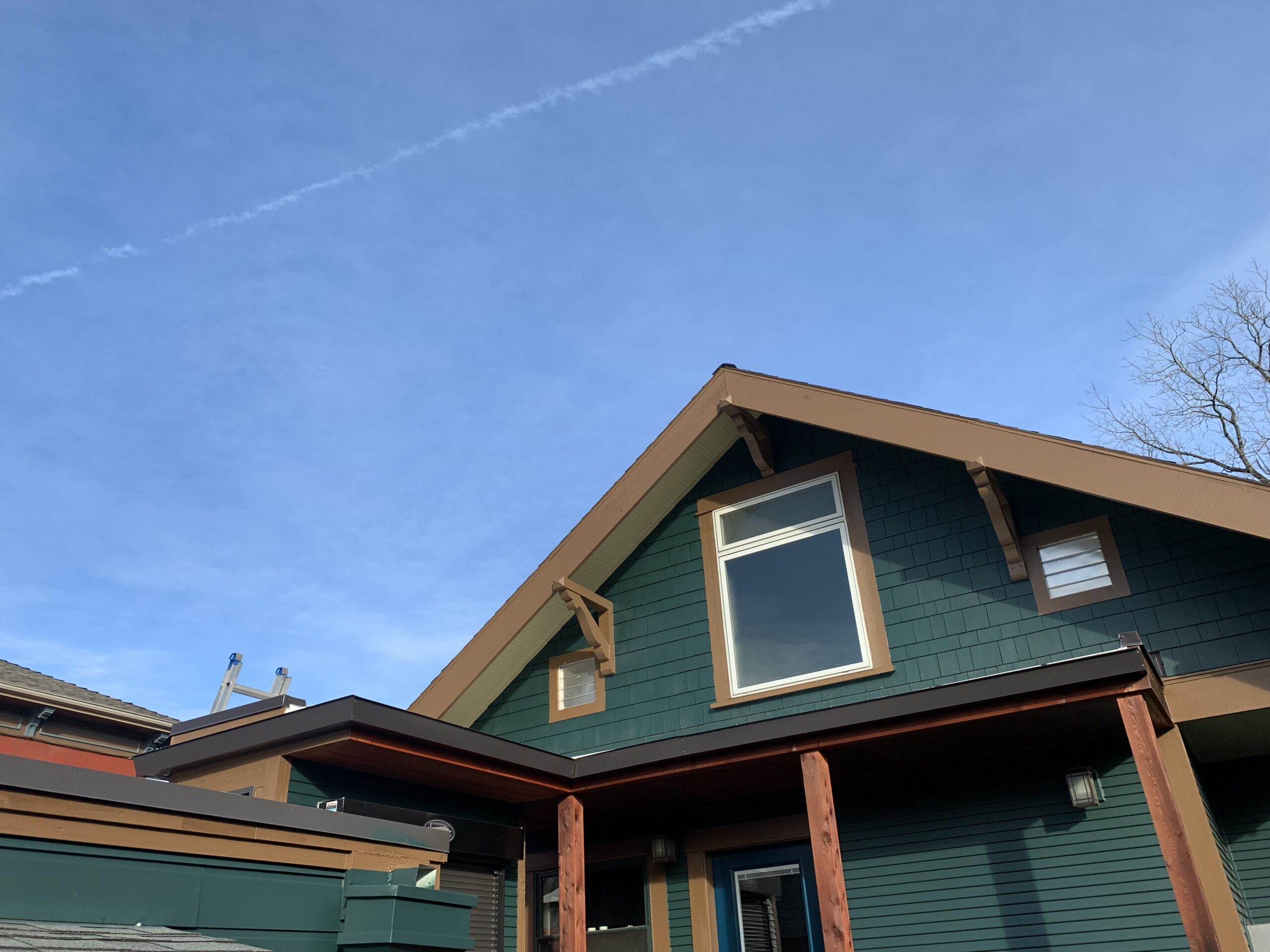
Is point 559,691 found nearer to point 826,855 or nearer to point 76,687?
point 826,855

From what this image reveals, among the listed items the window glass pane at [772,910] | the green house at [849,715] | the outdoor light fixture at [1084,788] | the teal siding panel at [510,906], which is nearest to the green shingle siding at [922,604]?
the green house at [849,715]

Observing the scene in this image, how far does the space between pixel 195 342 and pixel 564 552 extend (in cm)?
1012

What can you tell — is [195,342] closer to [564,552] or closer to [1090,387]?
[564,552]

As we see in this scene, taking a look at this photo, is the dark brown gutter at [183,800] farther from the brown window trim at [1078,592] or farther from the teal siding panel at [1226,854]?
the teal siding panel at [1226,854]

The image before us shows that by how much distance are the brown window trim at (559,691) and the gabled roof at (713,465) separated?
0.27 meters

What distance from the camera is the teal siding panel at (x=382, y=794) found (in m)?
5.84

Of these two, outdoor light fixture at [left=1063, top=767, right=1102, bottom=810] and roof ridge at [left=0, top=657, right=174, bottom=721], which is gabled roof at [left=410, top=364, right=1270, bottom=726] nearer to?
outdoor light fixture at [left=1063, top=767, right=1102, bottom=810]

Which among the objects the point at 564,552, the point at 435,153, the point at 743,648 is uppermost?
the point at 435,153

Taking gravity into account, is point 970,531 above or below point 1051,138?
below

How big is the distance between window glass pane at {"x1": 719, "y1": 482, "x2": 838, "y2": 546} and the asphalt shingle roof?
9922 millimetres

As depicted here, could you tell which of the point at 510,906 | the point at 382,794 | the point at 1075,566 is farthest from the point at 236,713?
the point at 1075,566

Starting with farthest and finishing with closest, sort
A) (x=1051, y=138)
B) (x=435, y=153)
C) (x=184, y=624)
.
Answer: (x=184, y=624), (x=435, y=153), (x=1051, y=138)

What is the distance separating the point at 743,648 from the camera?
7.63m

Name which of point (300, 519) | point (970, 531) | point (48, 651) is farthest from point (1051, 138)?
point (48, 651)
